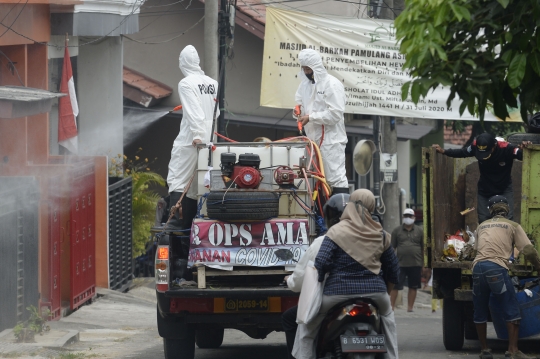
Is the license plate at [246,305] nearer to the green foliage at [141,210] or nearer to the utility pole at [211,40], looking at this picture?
the utility pole at [211,40]

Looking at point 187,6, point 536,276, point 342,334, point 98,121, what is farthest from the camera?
point 187,6

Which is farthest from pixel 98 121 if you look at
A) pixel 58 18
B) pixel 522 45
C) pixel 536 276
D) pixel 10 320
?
pixel 522 45

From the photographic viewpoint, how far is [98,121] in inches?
690

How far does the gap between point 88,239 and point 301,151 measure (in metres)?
5.60

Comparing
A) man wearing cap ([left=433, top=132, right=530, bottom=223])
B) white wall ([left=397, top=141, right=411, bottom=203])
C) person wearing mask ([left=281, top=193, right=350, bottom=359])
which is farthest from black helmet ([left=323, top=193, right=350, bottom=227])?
white wall ([left=397, top=141, right=411, bottom=203])

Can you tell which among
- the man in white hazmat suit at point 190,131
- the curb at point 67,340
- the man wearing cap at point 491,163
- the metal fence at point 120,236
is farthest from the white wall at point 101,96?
the man wearing cap at point 491,163

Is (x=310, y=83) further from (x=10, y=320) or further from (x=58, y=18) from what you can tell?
(x=58, y=18)

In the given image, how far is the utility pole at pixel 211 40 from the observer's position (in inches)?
572

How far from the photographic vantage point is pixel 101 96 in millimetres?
17438

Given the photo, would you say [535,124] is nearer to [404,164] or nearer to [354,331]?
[354,331]

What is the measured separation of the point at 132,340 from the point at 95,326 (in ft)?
3.73

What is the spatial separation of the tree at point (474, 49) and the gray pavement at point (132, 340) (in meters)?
5.58

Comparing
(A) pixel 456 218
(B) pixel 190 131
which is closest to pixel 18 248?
(B) pixel 190 131

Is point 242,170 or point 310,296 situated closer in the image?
point 310,296
